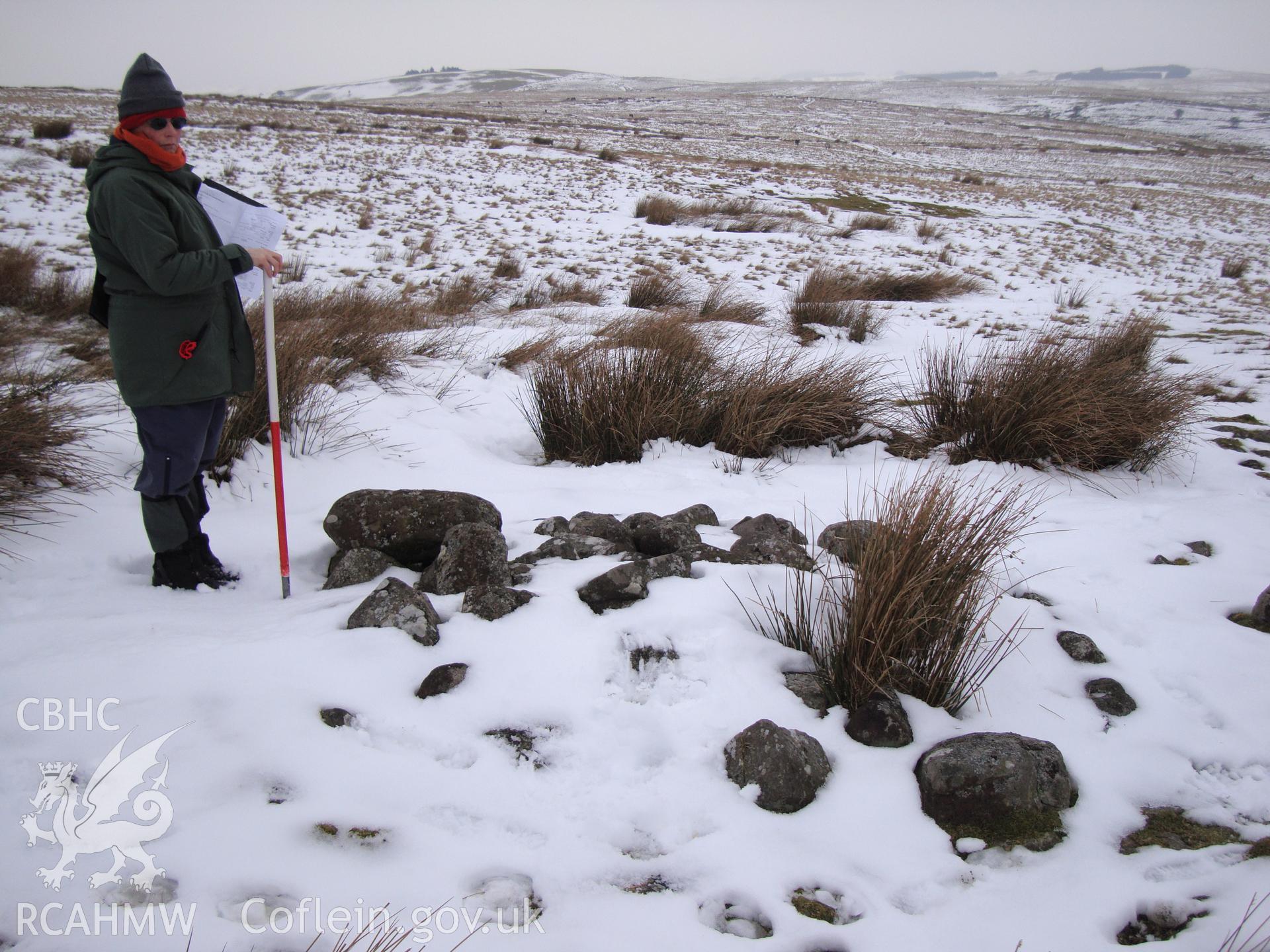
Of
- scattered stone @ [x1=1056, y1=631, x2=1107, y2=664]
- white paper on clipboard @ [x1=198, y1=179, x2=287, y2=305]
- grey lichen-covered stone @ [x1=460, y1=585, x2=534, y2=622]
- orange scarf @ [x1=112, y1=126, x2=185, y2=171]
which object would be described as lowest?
scattered stone @ [x1=1056, y1=631, x2=1107, y2=664]

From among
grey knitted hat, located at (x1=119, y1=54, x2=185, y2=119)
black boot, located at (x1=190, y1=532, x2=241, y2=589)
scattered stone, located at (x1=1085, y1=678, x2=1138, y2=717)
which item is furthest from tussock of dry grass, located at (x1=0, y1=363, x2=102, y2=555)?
scattered stone, located at (x1=1085, y1=678, x2=1138, y2=717)

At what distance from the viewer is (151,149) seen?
6.63 feet

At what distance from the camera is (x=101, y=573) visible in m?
2.44

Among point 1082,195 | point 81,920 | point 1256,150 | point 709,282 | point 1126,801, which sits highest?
point 1256,150

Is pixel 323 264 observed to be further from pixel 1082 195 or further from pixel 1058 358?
pixel 1082 195

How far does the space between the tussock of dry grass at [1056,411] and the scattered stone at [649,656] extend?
2.73 metres

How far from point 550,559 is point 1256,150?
Result: 189 feet

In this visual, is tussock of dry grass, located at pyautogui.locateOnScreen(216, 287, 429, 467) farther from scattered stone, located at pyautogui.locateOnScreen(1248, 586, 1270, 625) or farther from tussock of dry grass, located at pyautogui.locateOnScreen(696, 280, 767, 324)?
scattered stone, located at pyautogui.locateOnScreen(1248, 586, 1270, 625)

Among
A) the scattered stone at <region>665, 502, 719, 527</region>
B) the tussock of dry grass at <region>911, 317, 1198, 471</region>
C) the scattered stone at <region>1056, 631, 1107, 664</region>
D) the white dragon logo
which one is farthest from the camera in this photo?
the tussock of dry grass at <region>911, 317, 1198, 471</region>

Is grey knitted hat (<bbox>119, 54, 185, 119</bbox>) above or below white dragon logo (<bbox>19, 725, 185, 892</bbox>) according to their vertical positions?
above

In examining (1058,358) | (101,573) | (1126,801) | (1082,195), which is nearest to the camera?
(1126,801)

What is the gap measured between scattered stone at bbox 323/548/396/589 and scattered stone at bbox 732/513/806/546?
1471 mm

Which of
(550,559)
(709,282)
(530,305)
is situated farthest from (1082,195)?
(550,559)

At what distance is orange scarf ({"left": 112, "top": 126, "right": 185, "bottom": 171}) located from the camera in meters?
2.00
